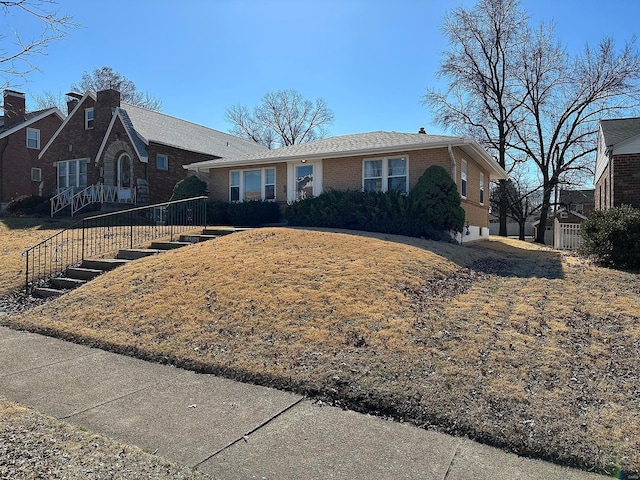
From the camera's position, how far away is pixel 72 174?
27344 mm

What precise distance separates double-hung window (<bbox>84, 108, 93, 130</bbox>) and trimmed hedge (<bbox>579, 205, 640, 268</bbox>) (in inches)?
1037

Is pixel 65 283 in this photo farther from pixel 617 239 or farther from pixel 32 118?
pixel 32 118

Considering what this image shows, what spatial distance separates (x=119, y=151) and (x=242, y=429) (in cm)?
2413

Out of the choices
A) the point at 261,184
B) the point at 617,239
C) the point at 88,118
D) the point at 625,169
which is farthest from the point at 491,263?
the point at 88,118

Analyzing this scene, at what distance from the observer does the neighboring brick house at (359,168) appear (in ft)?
52.5

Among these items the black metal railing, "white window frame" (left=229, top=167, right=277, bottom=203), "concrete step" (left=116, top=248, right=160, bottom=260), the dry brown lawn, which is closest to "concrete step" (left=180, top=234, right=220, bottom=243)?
the black metal railing

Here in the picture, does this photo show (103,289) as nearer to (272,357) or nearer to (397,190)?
(272,357)

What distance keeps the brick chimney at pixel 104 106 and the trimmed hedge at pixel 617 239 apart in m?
24.1

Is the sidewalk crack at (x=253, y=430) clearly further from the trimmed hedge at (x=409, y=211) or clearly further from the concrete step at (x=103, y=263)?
the trimmed hedge at (x=409, y=211)

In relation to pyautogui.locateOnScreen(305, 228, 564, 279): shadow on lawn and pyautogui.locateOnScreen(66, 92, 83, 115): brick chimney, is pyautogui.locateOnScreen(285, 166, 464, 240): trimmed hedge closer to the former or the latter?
pyautogui.locateOnScreen(305, 228, 564, 279): shadow on lawn

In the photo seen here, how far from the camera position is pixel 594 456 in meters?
3.40

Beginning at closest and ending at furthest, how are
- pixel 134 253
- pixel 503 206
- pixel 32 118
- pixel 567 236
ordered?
pixel 134 253, pixel 567 236, pixel 32 118, pixel 503 206

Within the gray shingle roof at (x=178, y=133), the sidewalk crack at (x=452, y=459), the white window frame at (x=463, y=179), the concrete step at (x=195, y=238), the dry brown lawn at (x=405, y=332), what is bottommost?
the sidewalk crack at (x=452, y=459)

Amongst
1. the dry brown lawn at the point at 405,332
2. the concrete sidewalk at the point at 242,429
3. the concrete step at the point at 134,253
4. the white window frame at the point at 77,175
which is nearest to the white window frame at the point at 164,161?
the white window frame at the point at 77,175
